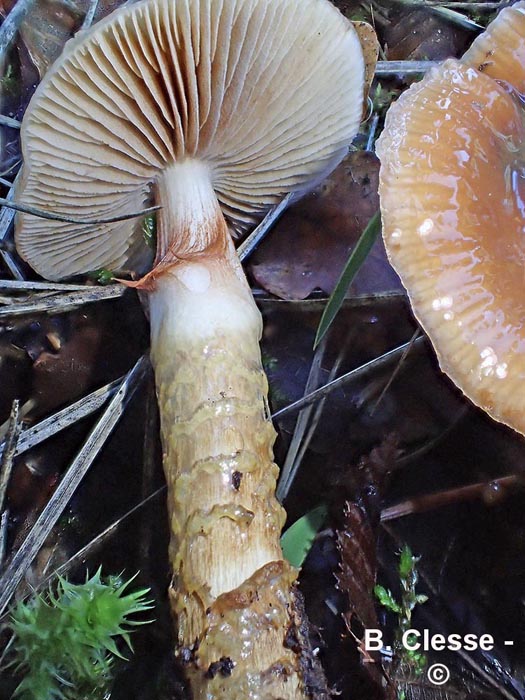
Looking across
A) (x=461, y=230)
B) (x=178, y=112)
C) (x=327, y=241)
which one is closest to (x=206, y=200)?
(x=178, y=112)

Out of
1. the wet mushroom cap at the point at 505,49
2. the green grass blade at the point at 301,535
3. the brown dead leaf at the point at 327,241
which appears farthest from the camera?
the brown dead leaf at the point at 327,241

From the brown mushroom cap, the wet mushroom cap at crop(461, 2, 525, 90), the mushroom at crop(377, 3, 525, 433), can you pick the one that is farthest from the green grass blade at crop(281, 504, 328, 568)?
the wet mushroom cap at crop(461, 2, 525, 90)

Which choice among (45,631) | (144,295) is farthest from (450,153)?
(45,631)

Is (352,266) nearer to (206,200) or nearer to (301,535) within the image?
(206,200)

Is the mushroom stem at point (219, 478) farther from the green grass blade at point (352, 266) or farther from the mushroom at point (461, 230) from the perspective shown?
the mushroom at point (461, 230)

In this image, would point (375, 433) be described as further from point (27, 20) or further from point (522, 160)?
point (27, 20)

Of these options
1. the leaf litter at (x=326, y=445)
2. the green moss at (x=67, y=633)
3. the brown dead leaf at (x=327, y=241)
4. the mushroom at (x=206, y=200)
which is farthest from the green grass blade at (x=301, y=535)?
the brown dead leaf at (x=327, y=241)
